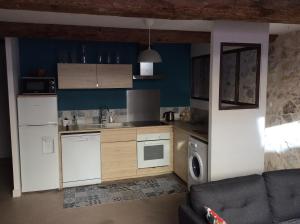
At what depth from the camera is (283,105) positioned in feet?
13.4

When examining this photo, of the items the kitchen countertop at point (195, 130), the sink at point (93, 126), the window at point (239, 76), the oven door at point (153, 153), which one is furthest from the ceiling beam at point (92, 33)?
the oven door at point (153, 153)

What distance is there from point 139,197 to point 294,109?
2.58 metres

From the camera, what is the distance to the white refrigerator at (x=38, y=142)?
4000mm

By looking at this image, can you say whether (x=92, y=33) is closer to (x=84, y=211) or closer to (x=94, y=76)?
(x=94, y=76)

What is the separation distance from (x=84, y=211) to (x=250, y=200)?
218 cm

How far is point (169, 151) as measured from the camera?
4.88 metres

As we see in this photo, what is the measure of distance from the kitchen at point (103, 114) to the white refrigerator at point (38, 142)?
14mm

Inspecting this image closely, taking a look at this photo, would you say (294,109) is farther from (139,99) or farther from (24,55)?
(24,55)

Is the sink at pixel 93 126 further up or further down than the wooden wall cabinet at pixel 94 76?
further down

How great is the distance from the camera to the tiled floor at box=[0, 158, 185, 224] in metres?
3.38

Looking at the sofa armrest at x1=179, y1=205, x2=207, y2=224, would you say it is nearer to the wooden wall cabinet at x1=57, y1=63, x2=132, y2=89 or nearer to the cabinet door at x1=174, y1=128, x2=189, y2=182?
the cabinet door at x1=174, y1=128, x2=189, y2=182

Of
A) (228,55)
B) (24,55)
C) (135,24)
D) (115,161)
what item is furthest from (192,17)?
(24,55)

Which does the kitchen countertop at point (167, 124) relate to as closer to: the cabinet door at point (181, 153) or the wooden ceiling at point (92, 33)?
the cabinet door at point (181, 153)

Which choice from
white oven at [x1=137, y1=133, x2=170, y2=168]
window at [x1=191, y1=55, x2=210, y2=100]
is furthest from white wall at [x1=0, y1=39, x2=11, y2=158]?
window at [x1=191, y1=55, x2=210, y2=100]
